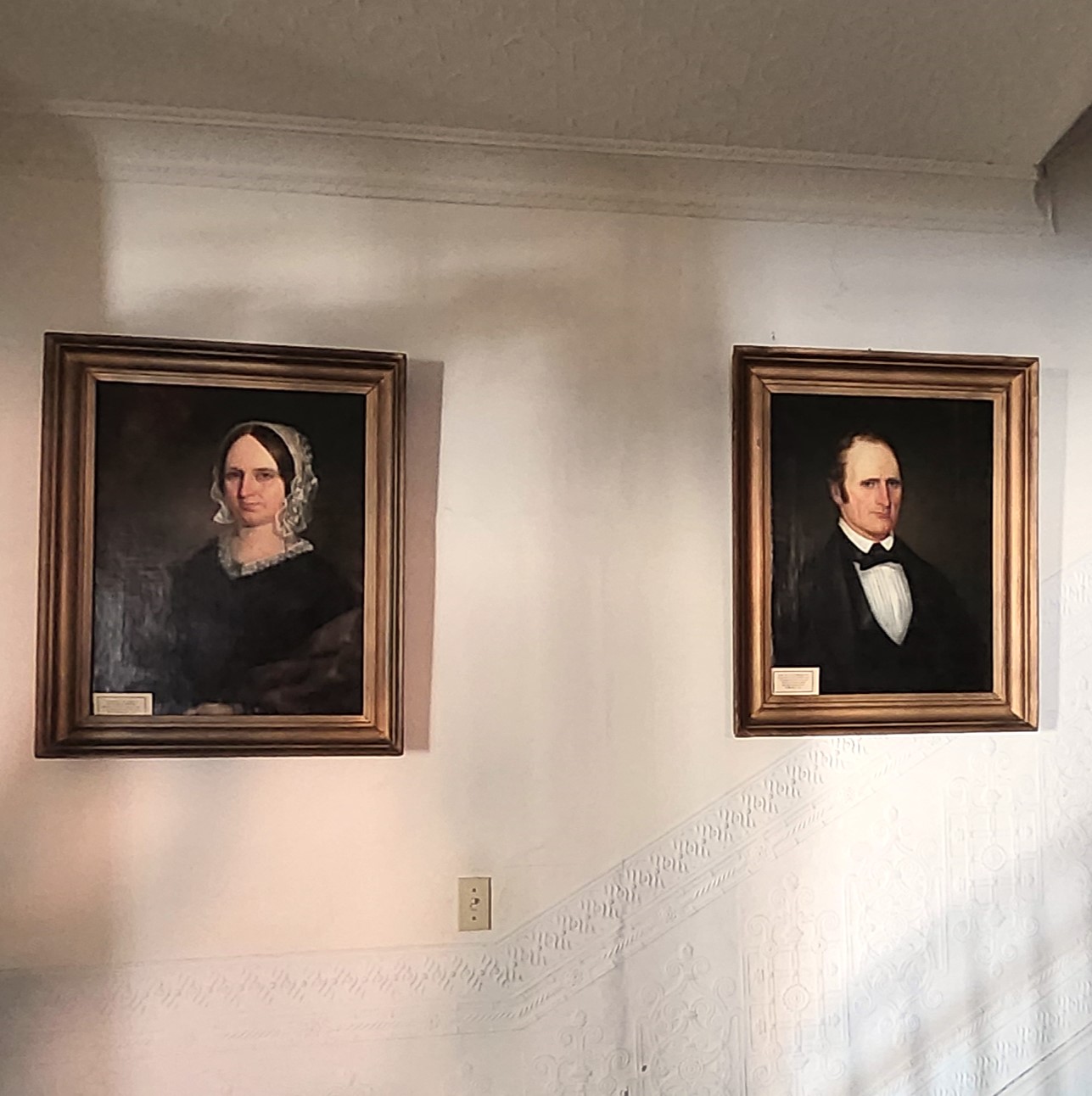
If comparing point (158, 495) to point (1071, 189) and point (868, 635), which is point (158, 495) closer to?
point (868, 635)

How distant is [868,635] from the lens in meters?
1.94

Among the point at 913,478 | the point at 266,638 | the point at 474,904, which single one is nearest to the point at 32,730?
the point at 266,638

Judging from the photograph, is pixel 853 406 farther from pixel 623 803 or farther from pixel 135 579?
pixel 135 579

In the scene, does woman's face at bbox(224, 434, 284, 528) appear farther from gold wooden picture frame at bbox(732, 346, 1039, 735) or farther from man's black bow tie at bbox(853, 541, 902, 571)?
man's black bow tie at bbox(853, 541, 902, 571)

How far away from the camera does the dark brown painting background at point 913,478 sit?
75.9 inches

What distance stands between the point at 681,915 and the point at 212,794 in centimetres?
78

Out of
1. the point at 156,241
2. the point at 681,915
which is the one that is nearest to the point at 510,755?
the point at 681,915

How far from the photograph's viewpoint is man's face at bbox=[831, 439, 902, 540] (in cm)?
195

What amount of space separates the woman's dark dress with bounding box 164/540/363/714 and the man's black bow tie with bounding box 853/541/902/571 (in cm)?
84

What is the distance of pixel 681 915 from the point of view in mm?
1889

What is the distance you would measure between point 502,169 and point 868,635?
99 centimetres

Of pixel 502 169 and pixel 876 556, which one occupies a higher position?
pixel 502 169

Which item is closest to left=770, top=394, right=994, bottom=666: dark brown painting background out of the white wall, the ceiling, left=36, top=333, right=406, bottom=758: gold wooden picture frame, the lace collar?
the white wall

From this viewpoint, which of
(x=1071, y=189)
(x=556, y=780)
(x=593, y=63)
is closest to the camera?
(x=593, y=63)
